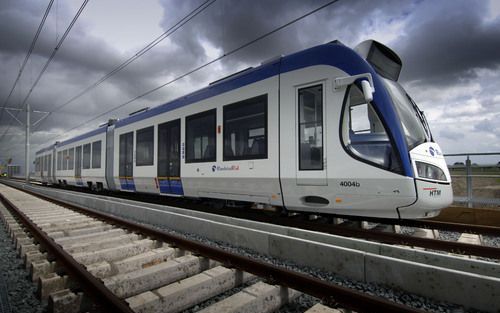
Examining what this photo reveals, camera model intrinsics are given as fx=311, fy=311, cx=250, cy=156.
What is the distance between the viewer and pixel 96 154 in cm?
1475

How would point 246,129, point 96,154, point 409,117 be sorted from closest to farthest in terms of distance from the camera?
1. point 409,117
2. point 246,129
3. point 96,154

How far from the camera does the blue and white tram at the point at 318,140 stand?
15.9ft

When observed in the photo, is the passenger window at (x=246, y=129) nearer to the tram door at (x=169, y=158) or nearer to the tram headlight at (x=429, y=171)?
the tram door at (x=169, y=158)

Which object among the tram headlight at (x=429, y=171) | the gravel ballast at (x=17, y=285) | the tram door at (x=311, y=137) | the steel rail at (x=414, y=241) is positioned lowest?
the gravel ballast at (x=17, y=285)

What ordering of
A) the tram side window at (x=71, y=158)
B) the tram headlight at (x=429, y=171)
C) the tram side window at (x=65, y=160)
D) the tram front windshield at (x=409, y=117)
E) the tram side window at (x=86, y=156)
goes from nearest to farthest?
the tram headlight at (x=429, y=171), the tram front windshield at (x=409, y=117), the tram side window at (x=86, y=156), the tram side window at (x=71, y=158), the tram side window at (x=65, y=160)

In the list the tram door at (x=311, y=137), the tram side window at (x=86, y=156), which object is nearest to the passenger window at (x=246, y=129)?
the tram door at (x=311, y=137)

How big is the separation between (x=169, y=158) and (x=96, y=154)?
731cm

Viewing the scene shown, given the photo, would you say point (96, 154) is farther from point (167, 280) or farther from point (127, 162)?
point (167, 280)

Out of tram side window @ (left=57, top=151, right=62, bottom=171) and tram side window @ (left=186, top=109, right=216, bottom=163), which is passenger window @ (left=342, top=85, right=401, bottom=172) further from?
tram side window @ (left=57, top=151, right=62, bottom=171)

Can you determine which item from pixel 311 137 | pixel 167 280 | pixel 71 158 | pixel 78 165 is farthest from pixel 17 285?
pixel 71 158

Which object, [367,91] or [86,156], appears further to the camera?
[86,156]

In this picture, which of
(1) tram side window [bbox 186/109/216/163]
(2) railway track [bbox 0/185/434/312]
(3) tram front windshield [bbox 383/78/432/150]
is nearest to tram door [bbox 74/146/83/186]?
(1) tram side window [bbox 186/109/216/163]

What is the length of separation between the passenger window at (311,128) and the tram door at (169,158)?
4.30m

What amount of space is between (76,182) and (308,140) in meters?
16.2
